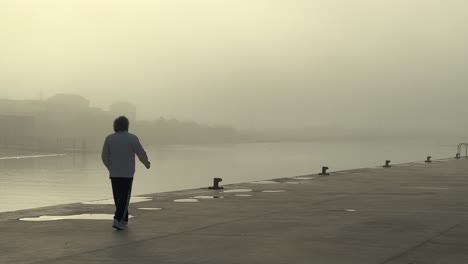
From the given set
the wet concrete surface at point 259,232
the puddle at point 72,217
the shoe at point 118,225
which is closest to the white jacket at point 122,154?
the shoe at point 118,225

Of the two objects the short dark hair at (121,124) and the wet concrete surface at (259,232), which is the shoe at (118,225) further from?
the short dark hair at (121,124)

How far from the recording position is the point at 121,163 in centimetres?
1422

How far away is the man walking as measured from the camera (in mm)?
14086

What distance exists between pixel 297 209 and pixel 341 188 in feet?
26.9

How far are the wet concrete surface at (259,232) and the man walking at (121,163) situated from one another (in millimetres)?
424

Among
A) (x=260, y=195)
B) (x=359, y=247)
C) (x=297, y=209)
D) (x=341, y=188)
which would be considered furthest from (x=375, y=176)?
(x=359, y=247)

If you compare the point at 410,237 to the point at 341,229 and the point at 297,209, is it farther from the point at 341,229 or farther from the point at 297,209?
the point at 297,209

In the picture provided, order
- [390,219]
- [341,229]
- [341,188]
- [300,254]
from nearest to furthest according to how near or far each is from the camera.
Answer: [300,254] → [341,229] → [390,219] → [341,188]

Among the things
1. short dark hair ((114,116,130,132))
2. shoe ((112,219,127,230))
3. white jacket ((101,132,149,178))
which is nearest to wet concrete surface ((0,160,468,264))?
shoe ((112,219,127,230))

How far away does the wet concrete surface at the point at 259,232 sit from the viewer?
1085cm

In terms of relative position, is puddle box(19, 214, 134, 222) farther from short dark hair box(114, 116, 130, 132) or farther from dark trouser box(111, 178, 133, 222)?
short dark hair box(114, 116, 130, 132)

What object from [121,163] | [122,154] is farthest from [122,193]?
[122,154]

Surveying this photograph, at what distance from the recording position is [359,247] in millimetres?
11727

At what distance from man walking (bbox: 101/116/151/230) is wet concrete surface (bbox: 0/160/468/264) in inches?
16.7
